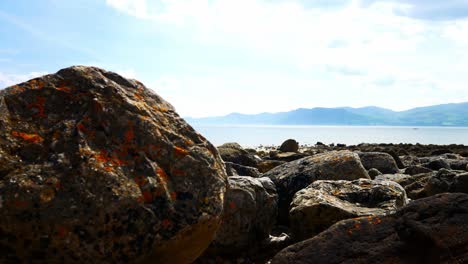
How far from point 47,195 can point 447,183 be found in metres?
10.4

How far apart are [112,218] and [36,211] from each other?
0.86 meters

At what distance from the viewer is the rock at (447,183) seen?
11.5m

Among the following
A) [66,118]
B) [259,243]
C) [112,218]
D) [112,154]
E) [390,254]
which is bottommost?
[259,243]

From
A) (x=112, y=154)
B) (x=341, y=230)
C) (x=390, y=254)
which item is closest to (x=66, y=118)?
(x=112, y=154)

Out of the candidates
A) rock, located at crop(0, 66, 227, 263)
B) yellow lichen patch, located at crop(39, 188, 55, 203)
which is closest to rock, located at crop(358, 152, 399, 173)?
rock, located at crop(0, 66, 227, 263)

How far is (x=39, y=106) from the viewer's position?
6.20 m

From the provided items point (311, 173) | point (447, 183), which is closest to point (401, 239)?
point (311, 173)

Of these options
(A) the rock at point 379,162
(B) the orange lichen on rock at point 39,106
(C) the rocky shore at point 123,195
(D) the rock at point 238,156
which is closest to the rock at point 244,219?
(C) the rocky shore at point 123,195

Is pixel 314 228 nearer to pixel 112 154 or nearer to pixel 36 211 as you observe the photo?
pixel 112 154

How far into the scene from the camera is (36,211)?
5.08 meters

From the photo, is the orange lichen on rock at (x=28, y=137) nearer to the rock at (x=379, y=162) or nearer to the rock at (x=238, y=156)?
the rock at (x=238, y=156)

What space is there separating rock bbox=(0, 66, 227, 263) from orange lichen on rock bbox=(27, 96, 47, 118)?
15 mm

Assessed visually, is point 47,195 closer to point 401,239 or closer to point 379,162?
point 401,239

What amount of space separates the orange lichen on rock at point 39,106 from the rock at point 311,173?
22.7 ft
